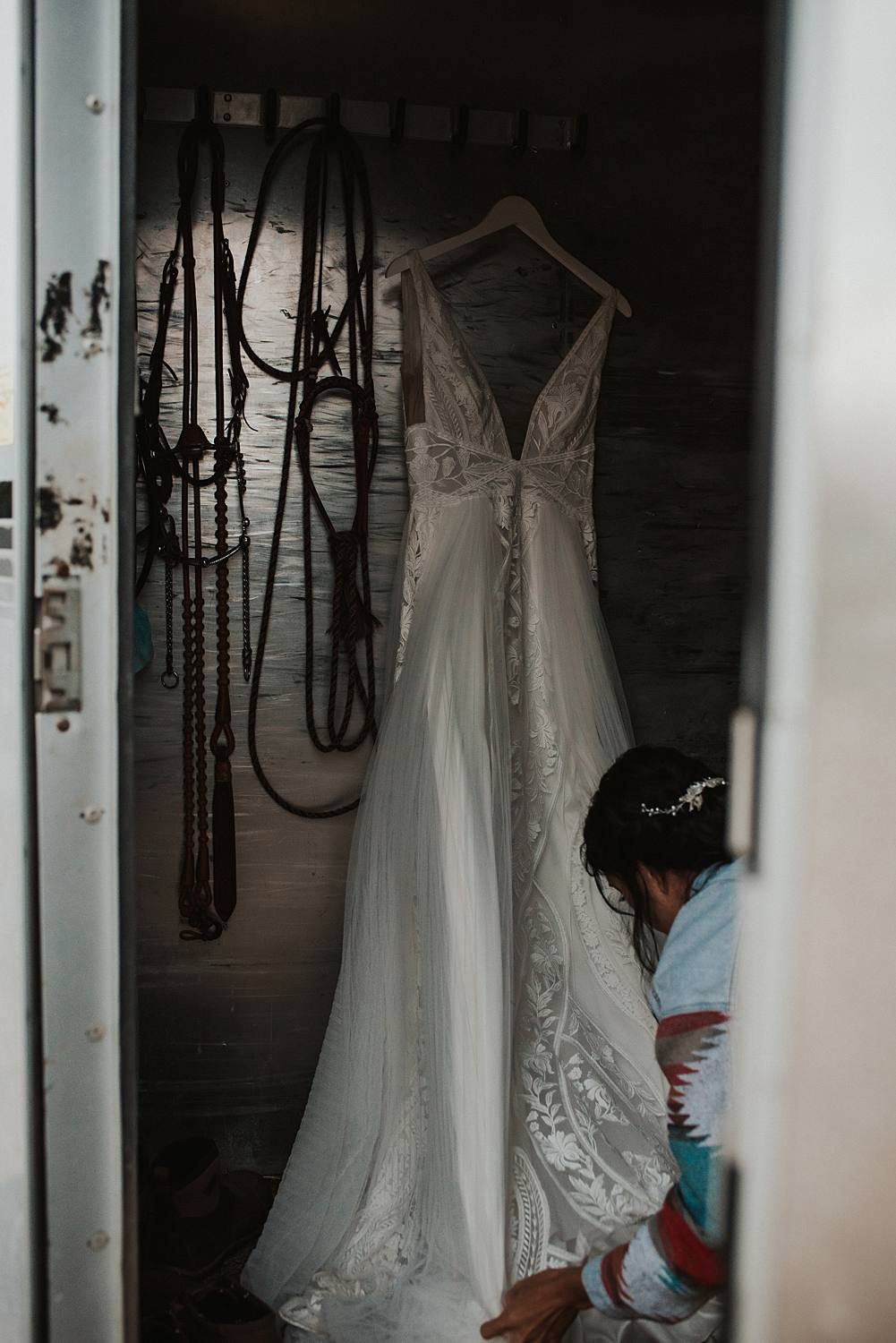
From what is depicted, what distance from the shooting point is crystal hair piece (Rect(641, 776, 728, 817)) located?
174 cm

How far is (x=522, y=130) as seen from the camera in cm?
266

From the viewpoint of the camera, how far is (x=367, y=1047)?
222 cm

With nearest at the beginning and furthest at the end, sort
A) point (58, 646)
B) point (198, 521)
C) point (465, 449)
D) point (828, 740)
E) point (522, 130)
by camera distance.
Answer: point (828, 740), point (58, 646), point (465, 449), point (198, 521), point (522, 130)

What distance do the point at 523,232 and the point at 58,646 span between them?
6.35 feet

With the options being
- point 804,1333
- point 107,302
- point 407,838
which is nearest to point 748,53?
point 407,838

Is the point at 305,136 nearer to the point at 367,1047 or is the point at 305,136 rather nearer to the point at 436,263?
the point at 436,263

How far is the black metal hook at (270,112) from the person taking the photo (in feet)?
8.34

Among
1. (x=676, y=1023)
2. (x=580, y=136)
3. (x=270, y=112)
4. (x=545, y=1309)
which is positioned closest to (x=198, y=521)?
(x=270, y=112)

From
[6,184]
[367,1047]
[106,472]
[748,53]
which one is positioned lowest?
[367,1047]

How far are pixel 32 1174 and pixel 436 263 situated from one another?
219cm

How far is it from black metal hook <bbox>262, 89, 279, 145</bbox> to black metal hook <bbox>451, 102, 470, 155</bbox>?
0.40 metres

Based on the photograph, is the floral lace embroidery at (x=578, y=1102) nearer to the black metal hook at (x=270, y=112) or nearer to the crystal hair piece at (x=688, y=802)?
the crystal hair piece at (x=688, y=802)

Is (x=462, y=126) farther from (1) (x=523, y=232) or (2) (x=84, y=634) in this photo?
(2) (x=84, y=634)

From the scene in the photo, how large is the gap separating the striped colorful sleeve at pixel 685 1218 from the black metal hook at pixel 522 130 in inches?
80.3
